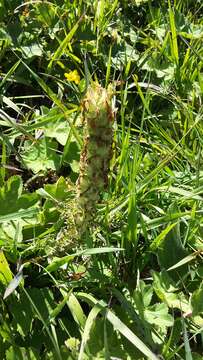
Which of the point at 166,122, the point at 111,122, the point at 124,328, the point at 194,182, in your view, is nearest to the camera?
the point at 111,122

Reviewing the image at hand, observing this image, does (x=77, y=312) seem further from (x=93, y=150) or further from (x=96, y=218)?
(x=93, y=150)

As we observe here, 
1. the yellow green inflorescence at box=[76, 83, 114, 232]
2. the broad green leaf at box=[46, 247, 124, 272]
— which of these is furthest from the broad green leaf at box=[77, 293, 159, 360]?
the yellow green inflorescence at box=[76, 83, 114, 232]

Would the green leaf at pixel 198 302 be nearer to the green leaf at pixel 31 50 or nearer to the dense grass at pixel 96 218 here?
the dense grass at pixel 96 218

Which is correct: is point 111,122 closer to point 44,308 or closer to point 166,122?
point 44,308

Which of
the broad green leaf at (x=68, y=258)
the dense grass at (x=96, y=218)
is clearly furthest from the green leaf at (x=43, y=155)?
the broad green leaf at (x=68, y=258)

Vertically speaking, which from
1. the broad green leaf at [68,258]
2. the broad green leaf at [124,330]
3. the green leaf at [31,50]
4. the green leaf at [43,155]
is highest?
the green leaf at [31,50]

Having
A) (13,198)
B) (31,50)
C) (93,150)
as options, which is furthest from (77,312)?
(31,50)

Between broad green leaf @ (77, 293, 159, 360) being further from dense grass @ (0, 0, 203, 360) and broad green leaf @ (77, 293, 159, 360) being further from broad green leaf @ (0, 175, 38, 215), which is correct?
broad green leaf @ (0, 175, 38, 215)

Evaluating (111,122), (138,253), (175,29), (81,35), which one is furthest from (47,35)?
(111,122)
